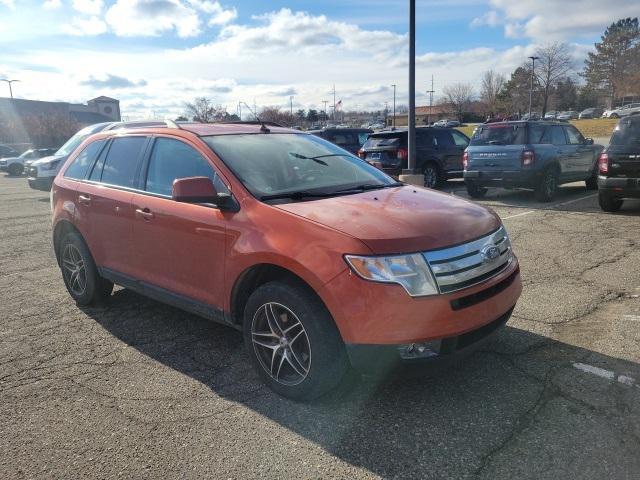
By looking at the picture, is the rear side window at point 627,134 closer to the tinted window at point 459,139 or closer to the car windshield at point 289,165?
the tinted window at point 459,139

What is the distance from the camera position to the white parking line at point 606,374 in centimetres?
340

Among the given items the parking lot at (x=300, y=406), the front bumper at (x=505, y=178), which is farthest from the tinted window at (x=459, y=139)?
the parking lot at (x=300, y=406)

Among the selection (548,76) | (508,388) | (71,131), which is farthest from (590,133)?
(71,131)

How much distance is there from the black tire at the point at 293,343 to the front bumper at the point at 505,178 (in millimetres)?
8810

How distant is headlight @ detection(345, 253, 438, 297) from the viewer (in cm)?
283

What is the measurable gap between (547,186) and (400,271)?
9220mm

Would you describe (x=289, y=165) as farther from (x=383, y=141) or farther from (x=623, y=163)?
(x=383, y=141)

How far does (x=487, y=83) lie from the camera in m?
83.4

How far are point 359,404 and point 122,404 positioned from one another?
152cm

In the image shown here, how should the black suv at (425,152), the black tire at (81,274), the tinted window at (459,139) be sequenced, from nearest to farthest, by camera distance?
1. the black tire at (81,274)
2. the black suv at (425,152)
3. the tinted window at (459,139)

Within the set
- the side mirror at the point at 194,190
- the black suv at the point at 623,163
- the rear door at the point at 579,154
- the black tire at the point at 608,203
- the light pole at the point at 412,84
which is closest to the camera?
the side mirror at the point at 194,190

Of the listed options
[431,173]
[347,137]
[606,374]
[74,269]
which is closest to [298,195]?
[606,374]

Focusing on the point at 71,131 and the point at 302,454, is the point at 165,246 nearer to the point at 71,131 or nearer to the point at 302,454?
the point at 302,454

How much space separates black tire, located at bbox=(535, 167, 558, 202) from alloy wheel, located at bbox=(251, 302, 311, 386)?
356 inches
